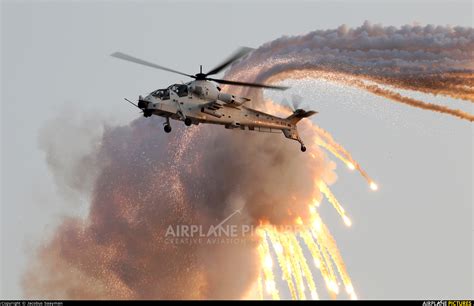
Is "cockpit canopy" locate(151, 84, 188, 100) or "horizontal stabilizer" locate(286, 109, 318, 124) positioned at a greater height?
"cockpit canopy" locate(151, 84, 188, 100)

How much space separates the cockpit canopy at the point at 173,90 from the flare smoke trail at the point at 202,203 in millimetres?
8524

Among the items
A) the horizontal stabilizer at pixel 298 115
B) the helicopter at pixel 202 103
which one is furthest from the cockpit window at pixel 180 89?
the horizontal stabilizer at pixel 298 115

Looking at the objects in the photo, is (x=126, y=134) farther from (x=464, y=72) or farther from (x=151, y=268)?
(x=464, y=72)

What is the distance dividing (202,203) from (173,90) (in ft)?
52.0

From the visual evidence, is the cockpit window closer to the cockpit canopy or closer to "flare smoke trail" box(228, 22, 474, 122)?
the cockpit canopy

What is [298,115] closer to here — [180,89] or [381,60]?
[381,60]

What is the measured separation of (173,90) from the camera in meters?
60.4

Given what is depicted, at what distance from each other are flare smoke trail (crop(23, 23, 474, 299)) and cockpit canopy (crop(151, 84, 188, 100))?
8.52 meters

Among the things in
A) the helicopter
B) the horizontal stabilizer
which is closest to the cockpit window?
the helicopter

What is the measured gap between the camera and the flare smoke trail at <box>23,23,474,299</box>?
68750 mm

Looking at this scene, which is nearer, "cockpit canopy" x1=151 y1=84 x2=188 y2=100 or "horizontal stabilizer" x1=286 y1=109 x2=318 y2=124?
"cockpit canopy" x1=151 y1=84 x2=188 y2=100

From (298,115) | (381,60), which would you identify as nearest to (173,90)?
(298,115)

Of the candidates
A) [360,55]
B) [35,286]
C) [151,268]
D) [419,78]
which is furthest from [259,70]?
[35,286]

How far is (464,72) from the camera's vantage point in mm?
59344
